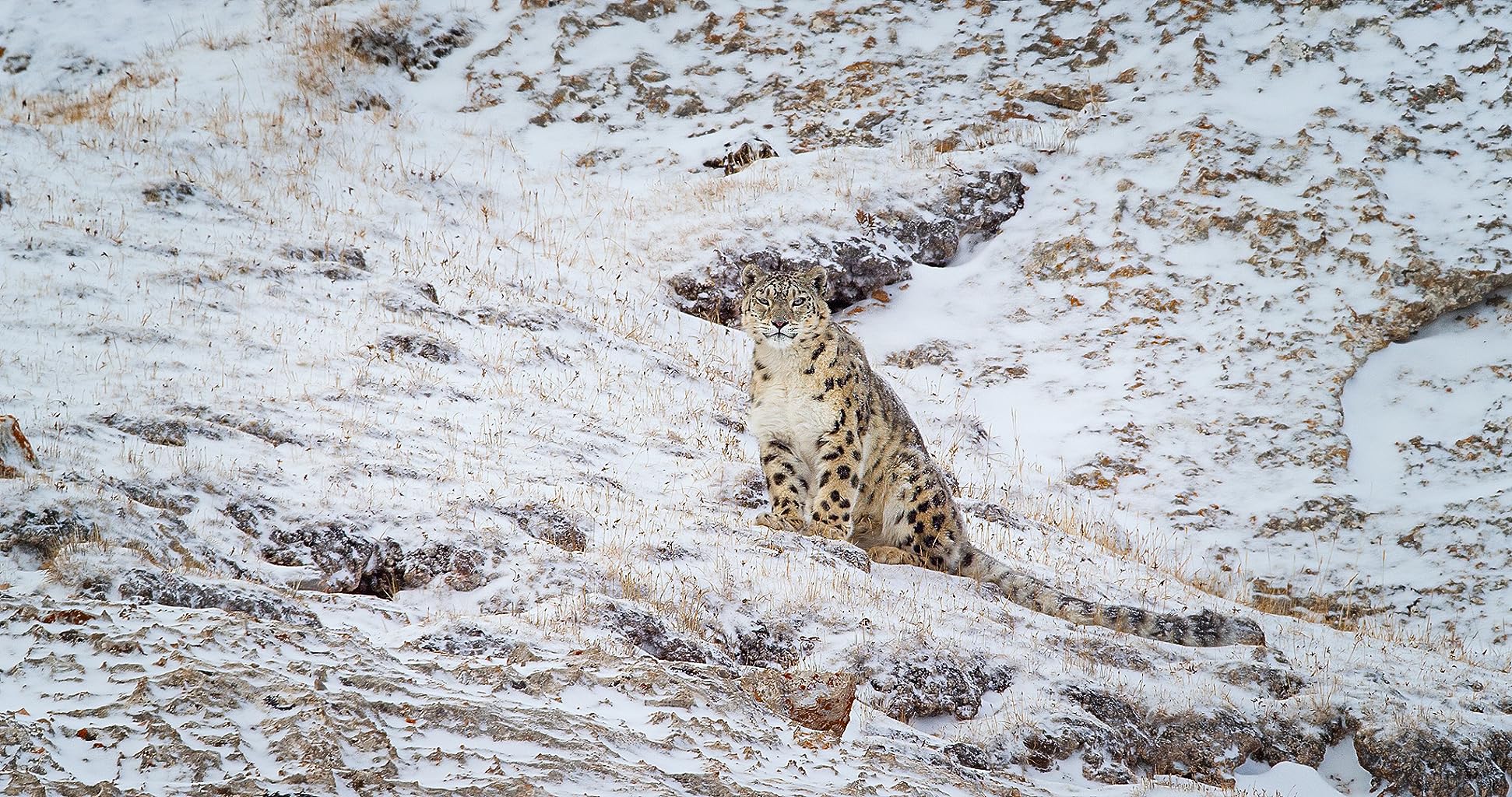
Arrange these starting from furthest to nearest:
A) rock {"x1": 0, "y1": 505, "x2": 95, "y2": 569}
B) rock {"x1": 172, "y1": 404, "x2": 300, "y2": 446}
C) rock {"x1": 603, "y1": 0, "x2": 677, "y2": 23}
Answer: rock {"x1": 603, "y1": 0, "x2": 677, "y2": 23}, rock {"x1": 172, "y1": 404, "x2": 300, "y2": 446}, rock {"x1": 0, "y1": 505, "x2": 95, "y2": 569}

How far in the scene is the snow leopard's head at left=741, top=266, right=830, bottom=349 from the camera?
11164 millimetres

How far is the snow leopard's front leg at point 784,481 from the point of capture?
1091 cm

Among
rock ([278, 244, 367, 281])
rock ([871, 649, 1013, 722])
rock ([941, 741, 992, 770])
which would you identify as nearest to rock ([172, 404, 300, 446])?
rock ([278, 244, 367, 281])

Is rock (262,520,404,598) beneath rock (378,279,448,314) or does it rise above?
above

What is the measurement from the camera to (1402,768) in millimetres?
7859

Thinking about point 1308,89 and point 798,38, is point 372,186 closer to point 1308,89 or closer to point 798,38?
point 798,38

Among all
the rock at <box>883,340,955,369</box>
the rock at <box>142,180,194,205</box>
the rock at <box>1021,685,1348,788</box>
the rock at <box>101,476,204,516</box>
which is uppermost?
the rock at <box>142,180,194,205</box>

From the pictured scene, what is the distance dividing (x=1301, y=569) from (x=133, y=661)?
1307cm

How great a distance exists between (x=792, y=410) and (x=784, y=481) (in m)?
0.70

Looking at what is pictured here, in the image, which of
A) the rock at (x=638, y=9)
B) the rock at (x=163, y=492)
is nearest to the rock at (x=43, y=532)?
the rock at (x=163, y=492)

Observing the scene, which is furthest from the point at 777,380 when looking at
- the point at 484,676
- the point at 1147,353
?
the point at 1147,353

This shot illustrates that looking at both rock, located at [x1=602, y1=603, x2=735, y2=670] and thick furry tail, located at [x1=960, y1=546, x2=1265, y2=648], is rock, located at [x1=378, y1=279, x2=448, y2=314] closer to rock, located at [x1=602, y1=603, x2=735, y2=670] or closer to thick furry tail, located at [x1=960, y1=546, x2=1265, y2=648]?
rock, located at [x1=602, y1=603, x2=735, y2=670]

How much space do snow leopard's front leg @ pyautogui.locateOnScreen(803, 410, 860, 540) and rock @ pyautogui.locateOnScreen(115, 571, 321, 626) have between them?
5230 mm

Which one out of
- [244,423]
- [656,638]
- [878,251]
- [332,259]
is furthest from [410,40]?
[656,638]
